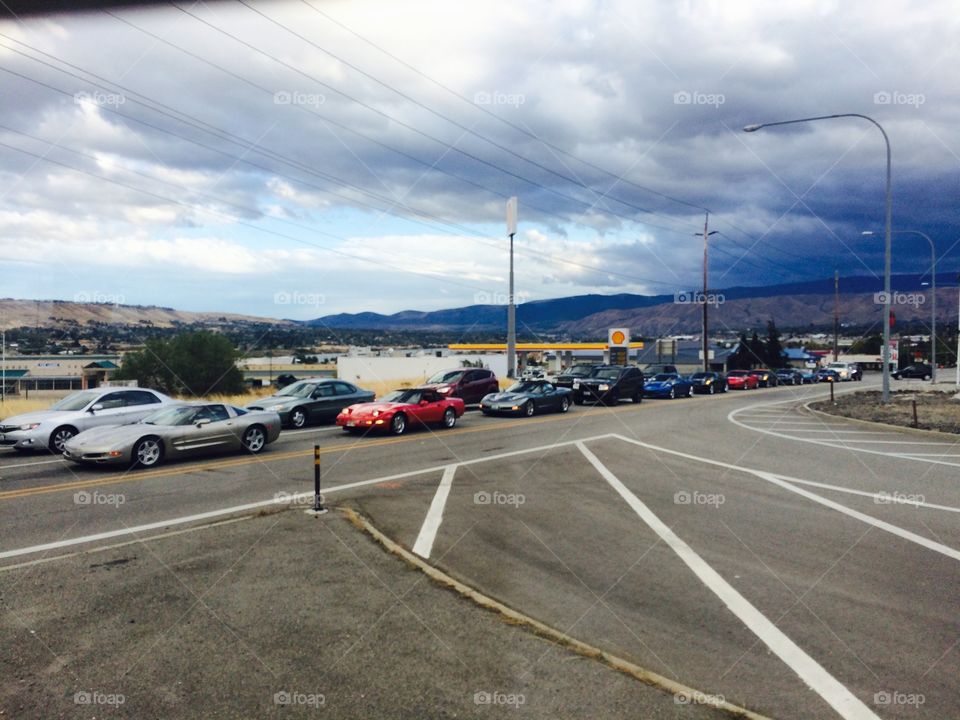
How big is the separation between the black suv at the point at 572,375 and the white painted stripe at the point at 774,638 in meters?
24.0

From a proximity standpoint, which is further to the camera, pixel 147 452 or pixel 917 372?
pixel 917 372

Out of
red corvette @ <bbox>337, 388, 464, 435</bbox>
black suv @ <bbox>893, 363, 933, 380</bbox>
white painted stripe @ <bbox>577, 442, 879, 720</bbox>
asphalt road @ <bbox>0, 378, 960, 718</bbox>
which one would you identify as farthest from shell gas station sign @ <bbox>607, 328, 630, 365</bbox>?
black suv @ <bbox>893, 363, 933, 380</bbox>

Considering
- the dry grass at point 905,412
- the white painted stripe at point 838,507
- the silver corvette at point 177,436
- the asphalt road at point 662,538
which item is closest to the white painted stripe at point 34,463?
the asphalt road at point 662,538

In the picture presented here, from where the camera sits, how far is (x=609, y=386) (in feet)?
104

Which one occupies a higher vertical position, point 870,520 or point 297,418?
point 297,418

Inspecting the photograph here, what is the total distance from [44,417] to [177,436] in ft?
12.5

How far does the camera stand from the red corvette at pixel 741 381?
51000 millimetres

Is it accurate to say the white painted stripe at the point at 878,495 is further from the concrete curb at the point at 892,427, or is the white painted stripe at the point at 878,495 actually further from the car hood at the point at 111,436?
the car hood at the point at 111,436

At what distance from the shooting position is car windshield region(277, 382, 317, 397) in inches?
838

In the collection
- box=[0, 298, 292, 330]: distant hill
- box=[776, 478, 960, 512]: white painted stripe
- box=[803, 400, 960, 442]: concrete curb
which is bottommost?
box=[803, 400, 960, 442]: concrete curb

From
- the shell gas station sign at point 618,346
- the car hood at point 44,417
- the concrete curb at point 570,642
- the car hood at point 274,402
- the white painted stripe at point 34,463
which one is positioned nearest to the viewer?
the concrete curb at point 570,642

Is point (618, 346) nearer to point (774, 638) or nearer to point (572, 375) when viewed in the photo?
point (572, 375)

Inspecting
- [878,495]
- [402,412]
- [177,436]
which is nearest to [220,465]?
[177,436]

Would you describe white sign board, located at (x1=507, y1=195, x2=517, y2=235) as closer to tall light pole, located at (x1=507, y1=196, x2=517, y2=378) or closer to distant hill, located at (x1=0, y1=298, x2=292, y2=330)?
tall light pole, located at (x1=507, y1=196, x2=517, y2=378)
